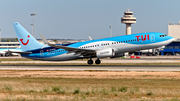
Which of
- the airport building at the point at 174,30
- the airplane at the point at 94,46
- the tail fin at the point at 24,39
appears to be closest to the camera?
the airplane at the point at 94,46

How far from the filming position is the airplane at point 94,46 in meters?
47.2

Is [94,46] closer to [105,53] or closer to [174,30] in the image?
[105,53]

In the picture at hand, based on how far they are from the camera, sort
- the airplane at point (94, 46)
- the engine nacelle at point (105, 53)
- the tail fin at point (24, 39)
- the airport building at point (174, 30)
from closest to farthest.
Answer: the engine nacelle at point (105, 53)
the airplane at point (94, 46)
the tail fin at point (24, 39)
the airport building at point (174, 30)

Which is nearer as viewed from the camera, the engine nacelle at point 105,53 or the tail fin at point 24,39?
the engine nacelle at point 105,53

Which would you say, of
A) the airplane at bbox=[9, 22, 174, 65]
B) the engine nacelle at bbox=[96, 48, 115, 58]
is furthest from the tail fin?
the engine nacelle at bbox=[96, 48, 115, 58]

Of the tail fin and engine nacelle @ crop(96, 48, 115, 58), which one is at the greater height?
the tail fin

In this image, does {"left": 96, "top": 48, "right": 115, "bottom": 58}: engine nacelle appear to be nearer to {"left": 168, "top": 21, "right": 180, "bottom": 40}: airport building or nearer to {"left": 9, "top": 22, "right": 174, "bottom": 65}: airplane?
{"left": 9, "top": 22, "right": 174, "bottom": 65}: airplane

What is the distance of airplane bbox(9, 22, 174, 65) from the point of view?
1857 inches

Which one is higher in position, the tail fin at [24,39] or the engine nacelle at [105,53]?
the tail fin at [24,39]

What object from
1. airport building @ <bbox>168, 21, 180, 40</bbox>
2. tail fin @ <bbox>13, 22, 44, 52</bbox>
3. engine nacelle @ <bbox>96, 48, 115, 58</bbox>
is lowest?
engine nacelle @ <bbox>96, 48, 115, 58</bbox>

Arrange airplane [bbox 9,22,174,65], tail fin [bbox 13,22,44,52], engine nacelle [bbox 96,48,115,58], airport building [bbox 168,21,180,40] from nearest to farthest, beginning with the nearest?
engine nacelle [bbox 96,48,115,58]
airplane [bbox 9,22,174,65]
tail fin [bbox 13,22,44,52]
airport building [bbox 168,21,180,40]

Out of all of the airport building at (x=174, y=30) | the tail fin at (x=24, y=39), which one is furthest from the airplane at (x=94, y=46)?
the airport building at (x=174, y=30)

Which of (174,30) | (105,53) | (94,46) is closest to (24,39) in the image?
(94,46)

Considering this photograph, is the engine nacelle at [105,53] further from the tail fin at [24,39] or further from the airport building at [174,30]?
the airport building at [174,30]
